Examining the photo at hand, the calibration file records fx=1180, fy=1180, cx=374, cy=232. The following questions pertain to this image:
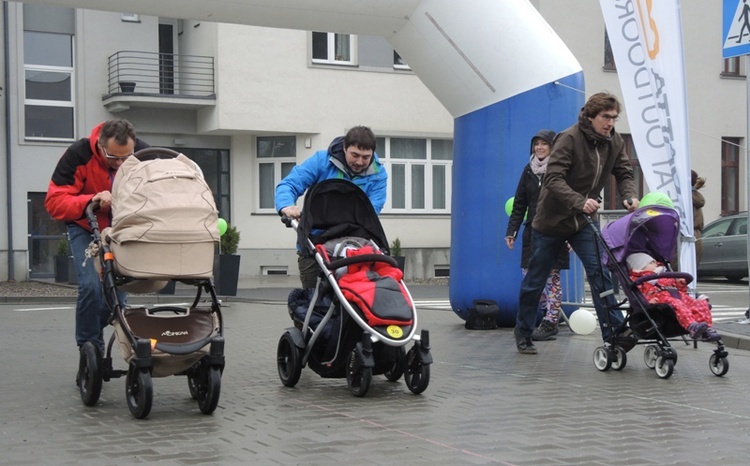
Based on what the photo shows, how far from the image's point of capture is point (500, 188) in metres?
12.6

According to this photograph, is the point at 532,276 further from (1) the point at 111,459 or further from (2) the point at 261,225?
(2) the point at 261,225

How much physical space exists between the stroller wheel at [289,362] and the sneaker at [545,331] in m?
4.10

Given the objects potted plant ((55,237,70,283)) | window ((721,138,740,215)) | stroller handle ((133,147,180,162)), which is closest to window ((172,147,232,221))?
potted plant ((55,237,70,283))

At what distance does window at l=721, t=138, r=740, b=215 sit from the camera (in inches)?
1337

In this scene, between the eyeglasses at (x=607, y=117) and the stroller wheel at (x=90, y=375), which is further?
the eyeglasses at (x=607, y=117)

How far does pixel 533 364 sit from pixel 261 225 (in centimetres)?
2037

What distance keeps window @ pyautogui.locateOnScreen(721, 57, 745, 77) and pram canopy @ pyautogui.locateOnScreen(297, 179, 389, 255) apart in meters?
27.8

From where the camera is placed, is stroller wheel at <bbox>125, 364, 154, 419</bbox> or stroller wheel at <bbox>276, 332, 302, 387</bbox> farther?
stroller wheel at <bbox>276, 332, 302, 387</bbox>

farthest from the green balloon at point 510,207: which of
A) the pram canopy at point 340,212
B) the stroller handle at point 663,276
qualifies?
the pram canopy at point 340,212

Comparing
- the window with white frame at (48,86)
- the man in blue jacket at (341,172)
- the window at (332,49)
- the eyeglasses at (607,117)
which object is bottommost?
the man in blue jacket at (341,172)

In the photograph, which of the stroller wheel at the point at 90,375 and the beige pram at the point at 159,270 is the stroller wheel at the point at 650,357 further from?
the stroller wheel at the point at 90,375

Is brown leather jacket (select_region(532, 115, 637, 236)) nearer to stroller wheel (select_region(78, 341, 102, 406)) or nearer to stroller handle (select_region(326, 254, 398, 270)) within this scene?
stroller handle (select_region(326, 254, 398, 270))

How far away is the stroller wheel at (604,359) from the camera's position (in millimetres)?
8812

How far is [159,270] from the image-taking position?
6.53m
